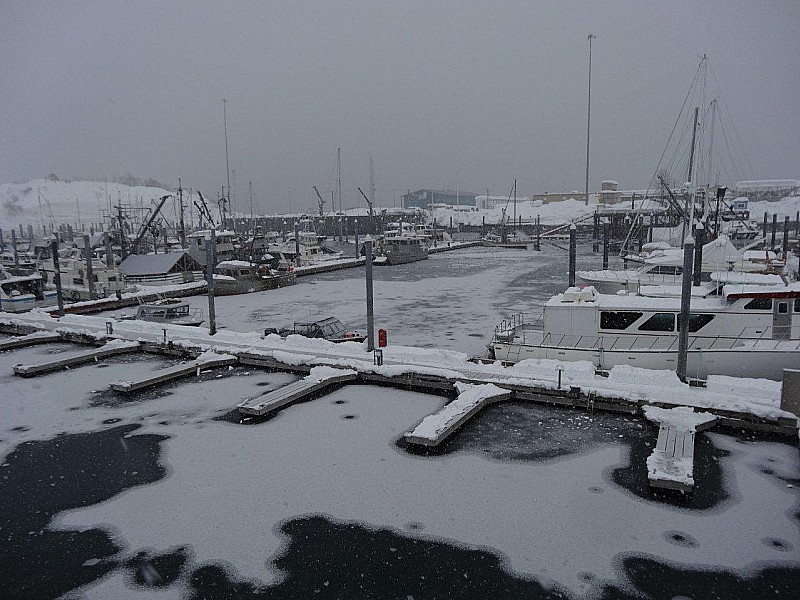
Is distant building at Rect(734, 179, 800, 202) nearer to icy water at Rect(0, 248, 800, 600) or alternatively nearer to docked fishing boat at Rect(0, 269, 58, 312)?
docked fishing boat at Rect(0, 269, 58, 312)

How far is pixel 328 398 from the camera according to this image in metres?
13.2

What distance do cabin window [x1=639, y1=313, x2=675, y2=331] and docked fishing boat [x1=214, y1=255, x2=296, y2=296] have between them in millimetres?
33597

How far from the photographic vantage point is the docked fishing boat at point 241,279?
43.8 meters

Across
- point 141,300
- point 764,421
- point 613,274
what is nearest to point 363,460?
point 764,421

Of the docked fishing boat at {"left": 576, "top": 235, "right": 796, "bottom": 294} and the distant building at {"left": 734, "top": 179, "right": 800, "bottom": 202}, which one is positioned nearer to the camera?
the docked fishing boat at {"left": 576, "top": 235, "right": 796, "bottom": 294}

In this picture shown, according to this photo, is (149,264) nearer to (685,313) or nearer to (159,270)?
(159,270)

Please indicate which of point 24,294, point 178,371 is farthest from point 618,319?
point 24,294

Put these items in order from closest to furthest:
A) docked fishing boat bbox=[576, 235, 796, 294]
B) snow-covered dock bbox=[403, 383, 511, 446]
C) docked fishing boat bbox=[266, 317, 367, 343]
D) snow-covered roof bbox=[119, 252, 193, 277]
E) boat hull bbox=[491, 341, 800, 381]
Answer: snow-covered dock bbox=[403, 383, 511, 446]
boat hull bbox=[491, 341, 800, 381]
docked fishing boat bbox=[266, 317, 367, 343]
docked fishing boat bbox=[576, 235, 796, 294]
snow-covered roof bbox=[119, 252, 193, 277]

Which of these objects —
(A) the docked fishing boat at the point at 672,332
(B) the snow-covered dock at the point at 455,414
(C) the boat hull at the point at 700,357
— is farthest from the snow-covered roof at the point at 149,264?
(B) the snow-covered dock at the point at 455,414

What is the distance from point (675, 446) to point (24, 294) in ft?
150

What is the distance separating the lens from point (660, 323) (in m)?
18.3

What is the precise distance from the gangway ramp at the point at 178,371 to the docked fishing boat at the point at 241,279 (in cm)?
2812

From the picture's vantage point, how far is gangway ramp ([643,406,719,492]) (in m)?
8.22

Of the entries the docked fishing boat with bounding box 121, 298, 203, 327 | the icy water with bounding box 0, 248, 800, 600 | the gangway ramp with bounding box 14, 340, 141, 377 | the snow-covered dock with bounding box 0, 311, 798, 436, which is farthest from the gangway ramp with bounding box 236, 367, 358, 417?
the docked fishing boat with bounding box 121, 298, 203, 327
